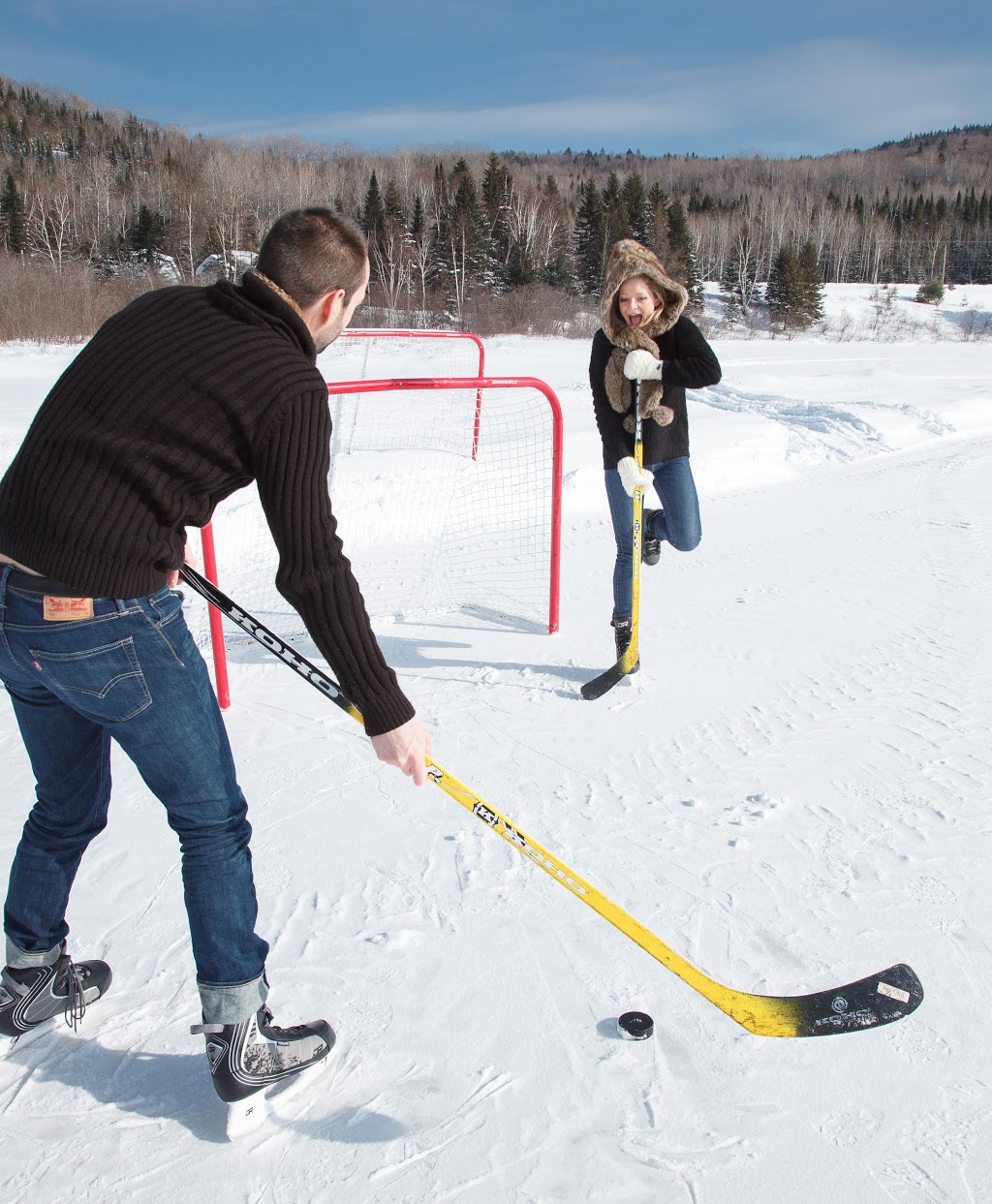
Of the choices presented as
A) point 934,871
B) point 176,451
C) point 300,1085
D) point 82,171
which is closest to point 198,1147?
point 300,1085

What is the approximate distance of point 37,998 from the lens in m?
2.09

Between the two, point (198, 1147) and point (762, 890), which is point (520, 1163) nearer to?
point (198, 1147)

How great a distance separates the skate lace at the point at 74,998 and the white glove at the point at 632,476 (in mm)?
2880

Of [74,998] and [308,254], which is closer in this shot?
[308,254]

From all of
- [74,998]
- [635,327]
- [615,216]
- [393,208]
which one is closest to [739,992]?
[74,998]

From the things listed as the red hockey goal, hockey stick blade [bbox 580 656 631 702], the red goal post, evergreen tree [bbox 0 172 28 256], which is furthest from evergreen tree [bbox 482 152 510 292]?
hockey stick blade [bbox 580 656 631 702]

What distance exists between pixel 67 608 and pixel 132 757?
32 centimetres

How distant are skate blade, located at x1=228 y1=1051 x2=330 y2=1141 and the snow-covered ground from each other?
30 millimetres

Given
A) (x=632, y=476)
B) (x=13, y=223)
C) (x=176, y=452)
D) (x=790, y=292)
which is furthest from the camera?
(x=790, y=292)

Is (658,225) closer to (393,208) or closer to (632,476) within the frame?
Answer: (393,208)

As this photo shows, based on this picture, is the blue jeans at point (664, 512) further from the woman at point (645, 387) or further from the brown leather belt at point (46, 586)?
the brown leather belt at point (46, 586)

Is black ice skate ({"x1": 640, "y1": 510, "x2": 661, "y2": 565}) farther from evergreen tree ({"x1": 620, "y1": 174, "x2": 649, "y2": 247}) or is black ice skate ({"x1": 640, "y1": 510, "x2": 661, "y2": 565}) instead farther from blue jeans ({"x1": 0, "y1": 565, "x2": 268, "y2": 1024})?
evergreen tree ({"x1": 620, "y1": 174, "x2": 649, "y2": 247})

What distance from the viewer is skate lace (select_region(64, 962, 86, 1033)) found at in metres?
2.13

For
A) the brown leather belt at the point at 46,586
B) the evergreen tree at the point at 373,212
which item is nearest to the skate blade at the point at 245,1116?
the brown leather belt at the point at 46,586
